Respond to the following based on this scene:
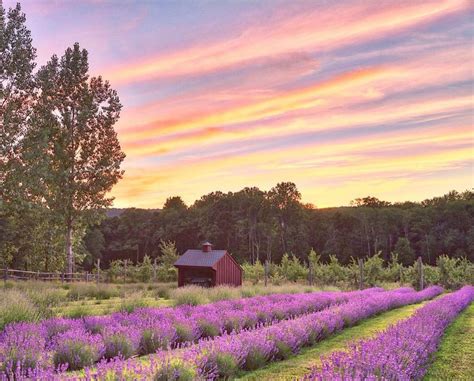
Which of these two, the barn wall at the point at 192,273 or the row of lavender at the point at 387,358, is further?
the barn wall at the point at 192,273

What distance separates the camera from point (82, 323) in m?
9.09

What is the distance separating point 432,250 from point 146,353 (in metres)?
66.5

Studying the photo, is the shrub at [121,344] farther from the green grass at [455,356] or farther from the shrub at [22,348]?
the green grass at [455,356]

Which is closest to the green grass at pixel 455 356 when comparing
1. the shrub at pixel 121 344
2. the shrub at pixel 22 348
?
the shrub at pixel 121 344

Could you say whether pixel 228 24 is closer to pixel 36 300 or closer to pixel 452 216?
pixel 36 300

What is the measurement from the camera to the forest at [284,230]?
66.8 m

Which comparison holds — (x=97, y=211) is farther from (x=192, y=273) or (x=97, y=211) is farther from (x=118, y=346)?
(x=118, y=346)

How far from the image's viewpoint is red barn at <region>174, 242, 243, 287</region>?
29.0 metres

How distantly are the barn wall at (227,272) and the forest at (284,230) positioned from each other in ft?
121

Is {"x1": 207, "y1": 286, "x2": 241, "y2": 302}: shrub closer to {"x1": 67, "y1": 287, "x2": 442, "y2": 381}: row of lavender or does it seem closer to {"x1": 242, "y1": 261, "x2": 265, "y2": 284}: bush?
{"x1": 67, "y1": 287, "x2": 442, "y2": 381}: row of lavender

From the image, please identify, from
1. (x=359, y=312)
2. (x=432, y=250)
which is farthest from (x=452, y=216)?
(x=359, y=312)

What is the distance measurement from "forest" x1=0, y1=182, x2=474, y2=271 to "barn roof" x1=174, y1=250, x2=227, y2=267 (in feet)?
125

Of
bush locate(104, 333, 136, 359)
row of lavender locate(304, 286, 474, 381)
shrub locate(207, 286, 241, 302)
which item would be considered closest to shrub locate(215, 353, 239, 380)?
row of lavender locate(304, 286, 474, 381)

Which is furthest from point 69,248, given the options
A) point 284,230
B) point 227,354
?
point 284,230
